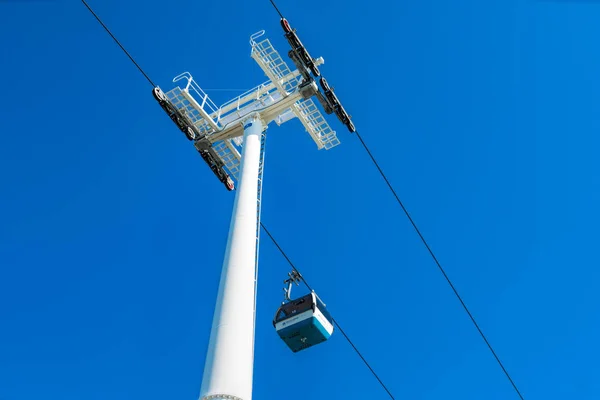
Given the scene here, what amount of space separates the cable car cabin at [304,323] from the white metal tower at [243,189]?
209 cm

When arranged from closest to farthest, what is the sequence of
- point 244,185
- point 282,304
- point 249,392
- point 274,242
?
1. point 249,392
2. point 244,185
3. point 282,304
4. point 274,242

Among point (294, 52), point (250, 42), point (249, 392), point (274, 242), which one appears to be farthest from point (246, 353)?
point (250, 42)

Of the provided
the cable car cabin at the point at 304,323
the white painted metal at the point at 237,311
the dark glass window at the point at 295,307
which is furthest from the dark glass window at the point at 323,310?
the white painted metal at the point at 237,311

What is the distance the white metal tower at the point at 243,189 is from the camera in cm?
1289

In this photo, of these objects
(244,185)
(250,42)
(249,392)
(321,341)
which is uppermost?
(250,42)

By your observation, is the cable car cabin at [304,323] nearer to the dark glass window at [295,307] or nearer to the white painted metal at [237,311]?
the dark glass window at [295,307]

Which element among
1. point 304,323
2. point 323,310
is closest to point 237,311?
point 304,323

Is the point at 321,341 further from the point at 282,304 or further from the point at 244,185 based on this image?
the point at 244,185

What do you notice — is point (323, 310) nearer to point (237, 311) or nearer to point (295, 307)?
point (295, 307)

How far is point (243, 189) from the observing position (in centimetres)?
1708

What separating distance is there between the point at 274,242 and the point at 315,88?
468 centimetres

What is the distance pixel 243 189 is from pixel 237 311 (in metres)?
4.05

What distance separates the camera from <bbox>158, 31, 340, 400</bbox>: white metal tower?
42.3 feet

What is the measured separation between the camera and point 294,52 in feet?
68.2
